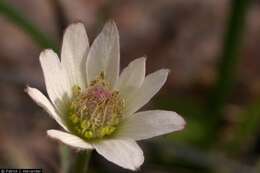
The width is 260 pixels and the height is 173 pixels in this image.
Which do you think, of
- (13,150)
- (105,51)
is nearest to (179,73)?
(13,150)

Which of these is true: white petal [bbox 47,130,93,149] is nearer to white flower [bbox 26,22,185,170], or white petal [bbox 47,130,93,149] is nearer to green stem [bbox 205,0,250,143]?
white flower [bbox 26,22,185,170]

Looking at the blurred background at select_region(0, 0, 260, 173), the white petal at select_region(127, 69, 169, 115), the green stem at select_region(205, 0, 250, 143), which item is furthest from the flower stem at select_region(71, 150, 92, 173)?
the green stem at select_region(205, 0, 250, 143)

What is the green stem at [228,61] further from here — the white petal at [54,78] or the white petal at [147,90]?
the white petal at [54,78]

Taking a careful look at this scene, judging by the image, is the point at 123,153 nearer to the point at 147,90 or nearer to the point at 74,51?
the point at 147,90

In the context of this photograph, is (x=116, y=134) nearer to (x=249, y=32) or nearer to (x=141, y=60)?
(x=141, y=60)

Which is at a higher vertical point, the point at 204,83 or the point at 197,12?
the point at 197,12

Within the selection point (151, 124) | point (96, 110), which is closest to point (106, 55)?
point (96, 110)
